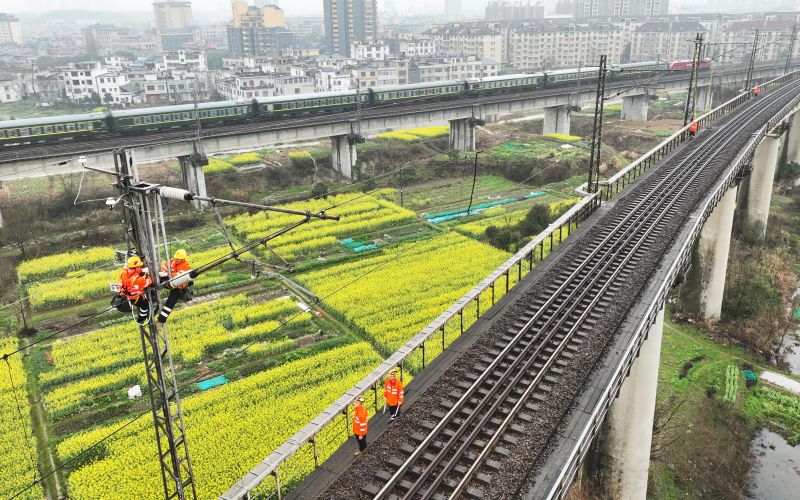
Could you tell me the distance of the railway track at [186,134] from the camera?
45125 millimetres

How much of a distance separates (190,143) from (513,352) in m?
38.1

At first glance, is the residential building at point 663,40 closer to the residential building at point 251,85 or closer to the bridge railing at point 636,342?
the residential building at point 251,85

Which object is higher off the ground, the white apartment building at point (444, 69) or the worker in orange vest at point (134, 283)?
the worker in orange vest at point (134, 283)

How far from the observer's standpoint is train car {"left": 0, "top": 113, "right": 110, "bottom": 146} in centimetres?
4600

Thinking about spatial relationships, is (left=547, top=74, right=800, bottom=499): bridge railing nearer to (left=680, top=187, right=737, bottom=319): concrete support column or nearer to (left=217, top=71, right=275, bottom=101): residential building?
(left=680, top=187, right=737, bottom=319): concrete support column

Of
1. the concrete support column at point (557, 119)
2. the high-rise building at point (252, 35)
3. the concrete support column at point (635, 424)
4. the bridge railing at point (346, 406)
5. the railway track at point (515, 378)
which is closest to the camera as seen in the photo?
the bridge railing at point (346, 406)

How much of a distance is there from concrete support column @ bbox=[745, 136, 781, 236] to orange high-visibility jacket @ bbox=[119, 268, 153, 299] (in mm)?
45993

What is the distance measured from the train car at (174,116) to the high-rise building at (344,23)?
415 feet

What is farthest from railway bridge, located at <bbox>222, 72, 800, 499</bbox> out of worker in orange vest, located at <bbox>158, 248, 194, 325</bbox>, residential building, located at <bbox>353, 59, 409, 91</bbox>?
residential building, located at <bbox>353, 59, 409, 91</bbox>

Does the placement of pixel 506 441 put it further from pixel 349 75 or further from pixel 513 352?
pixel 349 75

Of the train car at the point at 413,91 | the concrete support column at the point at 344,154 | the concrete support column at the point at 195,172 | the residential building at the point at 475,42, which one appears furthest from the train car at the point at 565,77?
the residential building at the point at 475,42

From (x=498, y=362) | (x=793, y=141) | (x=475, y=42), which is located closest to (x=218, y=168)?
(x=498, y=362)

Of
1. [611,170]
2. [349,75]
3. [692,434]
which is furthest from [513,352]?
[349,75]

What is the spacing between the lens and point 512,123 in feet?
298
